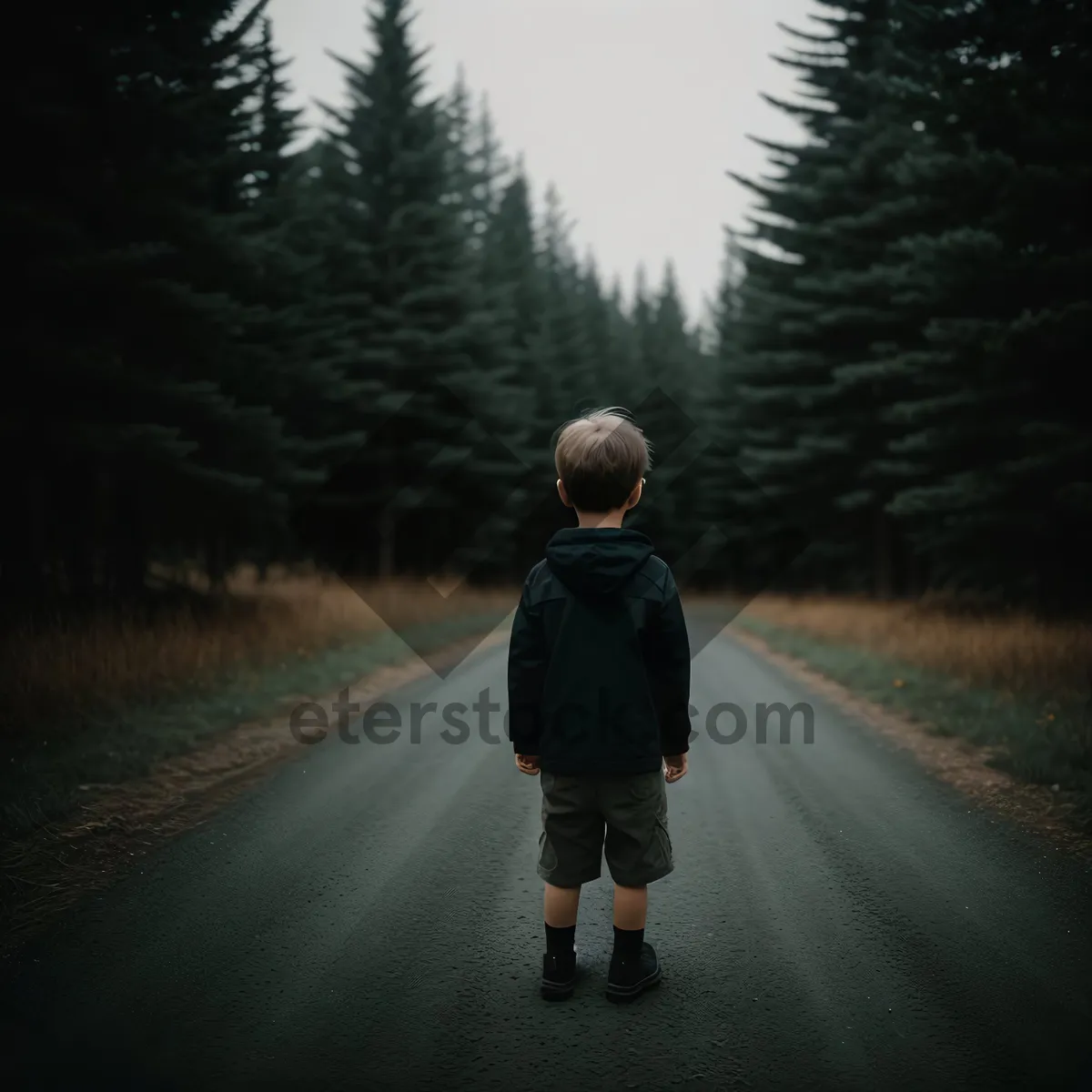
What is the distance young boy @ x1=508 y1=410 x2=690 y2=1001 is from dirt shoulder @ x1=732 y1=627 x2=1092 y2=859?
9.63 feet

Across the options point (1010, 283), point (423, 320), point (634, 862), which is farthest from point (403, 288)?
point (634, 862)

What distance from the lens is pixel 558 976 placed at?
3.13 meters

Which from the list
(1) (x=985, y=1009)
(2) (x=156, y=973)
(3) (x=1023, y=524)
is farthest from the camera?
(3) (x=1023, y=524)

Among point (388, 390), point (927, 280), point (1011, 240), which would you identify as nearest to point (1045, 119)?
point (1011, 240)

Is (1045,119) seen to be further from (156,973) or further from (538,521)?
(538,521)

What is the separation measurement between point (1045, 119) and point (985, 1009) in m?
11.7

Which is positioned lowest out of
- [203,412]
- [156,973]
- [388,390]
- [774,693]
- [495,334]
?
[774,693]

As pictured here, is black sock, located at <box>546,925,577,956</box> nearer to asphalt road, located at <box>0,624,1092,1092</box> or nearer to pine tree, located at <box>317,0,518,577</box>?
asphalt road, located at <box>0,624,1092,1092</box>

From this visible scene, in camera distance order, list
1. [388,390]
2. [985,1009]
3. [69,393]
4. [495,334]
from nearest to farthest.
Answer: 1. [985,1009]
2. [69,393]
3. [388,390]
4. [495,334]

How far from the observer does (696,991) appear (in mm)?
3146

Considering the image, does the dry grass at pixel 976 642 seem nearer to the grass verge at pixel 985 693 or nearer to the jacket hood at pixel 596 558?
the grass verge at pixel 985 693

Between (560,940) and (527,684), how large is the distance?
3.18 ft

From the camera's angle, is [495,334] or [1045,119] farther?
[495,334]

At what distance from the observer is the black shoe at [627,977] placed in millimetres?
3080
